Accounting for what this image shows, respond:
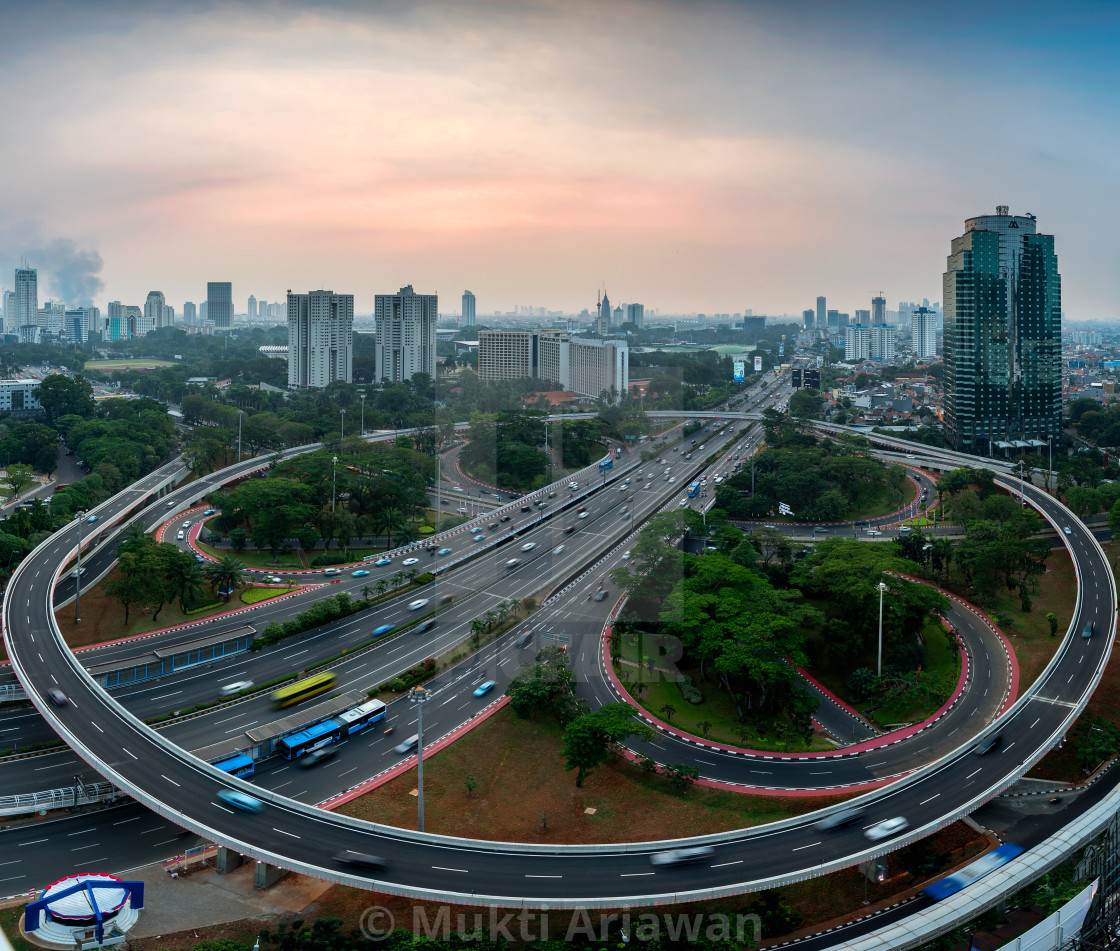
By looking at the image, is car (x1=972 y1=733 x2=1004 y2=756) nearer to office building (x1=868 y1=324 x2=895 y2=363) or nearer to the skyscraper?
the skyscraper

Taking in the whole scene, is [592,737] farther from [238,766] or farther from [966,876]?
[238,766]

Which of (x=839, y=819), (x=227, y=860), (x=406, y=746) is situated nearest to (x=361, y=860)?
(x=227, y=860)

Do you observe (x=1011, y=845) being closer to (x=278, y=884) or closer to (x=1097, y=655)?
(x=1097, y=655)

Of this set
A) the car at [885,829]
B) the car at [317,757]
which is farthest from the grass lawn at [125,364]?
the car at [885,829]

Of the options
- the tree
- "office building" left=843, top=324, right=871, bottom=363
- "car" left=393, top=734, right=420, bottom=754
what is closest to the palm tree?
"car" left=393, top=734, right=420, bottom=754

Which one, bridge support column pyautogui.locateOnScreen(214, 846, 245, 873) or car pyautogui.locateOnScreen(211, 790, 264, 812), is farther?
bridge support column pyautogui.locateOnScreen(214, 846, 245, 873)

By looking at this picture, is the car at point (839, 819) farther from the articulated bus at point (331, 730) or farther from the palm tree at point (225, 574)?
the palm tree at point (225, 574)
